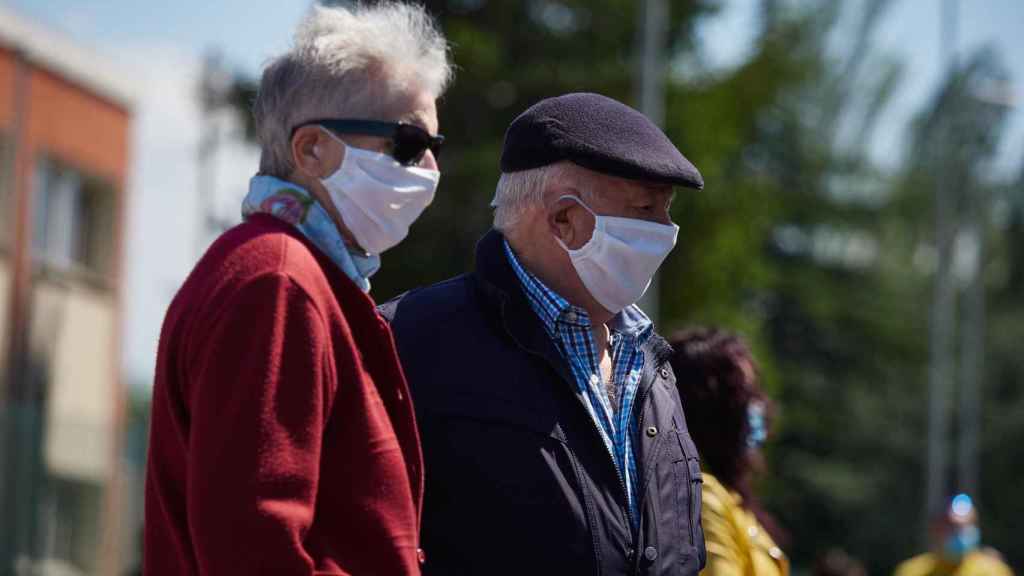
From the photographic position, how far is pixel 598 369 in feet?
11.4

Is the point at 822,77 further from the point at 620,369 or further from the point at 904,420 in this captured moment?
the point at 620,369

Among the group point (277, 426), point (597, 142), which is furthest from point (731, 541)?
point (277, 426)

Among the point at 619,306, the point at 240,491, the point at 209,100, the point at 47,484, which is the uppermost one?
the point at 209,100

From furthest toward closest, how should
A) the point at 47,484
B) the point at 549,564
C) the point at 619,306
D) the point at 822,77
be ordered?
the point at 822,77 < the point at 47,484 < the point at 619,306 < the point at 549,564

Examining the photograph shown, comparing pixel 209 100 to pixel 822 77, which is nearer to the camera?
pixel 209 100

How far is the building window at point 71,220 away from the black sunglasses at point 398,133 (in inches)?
766

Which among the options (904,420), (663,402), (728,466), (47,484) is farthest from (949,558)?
(904,420)

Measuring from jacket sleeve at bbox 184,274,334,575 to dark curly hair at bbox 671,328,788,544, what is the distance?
213 cm

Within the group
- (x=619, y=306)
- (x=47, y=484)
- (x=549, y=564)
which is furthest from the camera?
(x=47, y=484)

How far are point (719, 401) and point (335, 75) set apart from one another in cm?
205

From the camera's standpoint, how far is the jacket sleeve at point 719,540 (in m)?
3.97

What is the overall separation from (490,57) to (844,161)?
2362cm

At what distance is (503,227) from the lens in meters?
3.61

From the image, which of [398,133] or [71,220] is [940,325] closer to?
[71,220]
